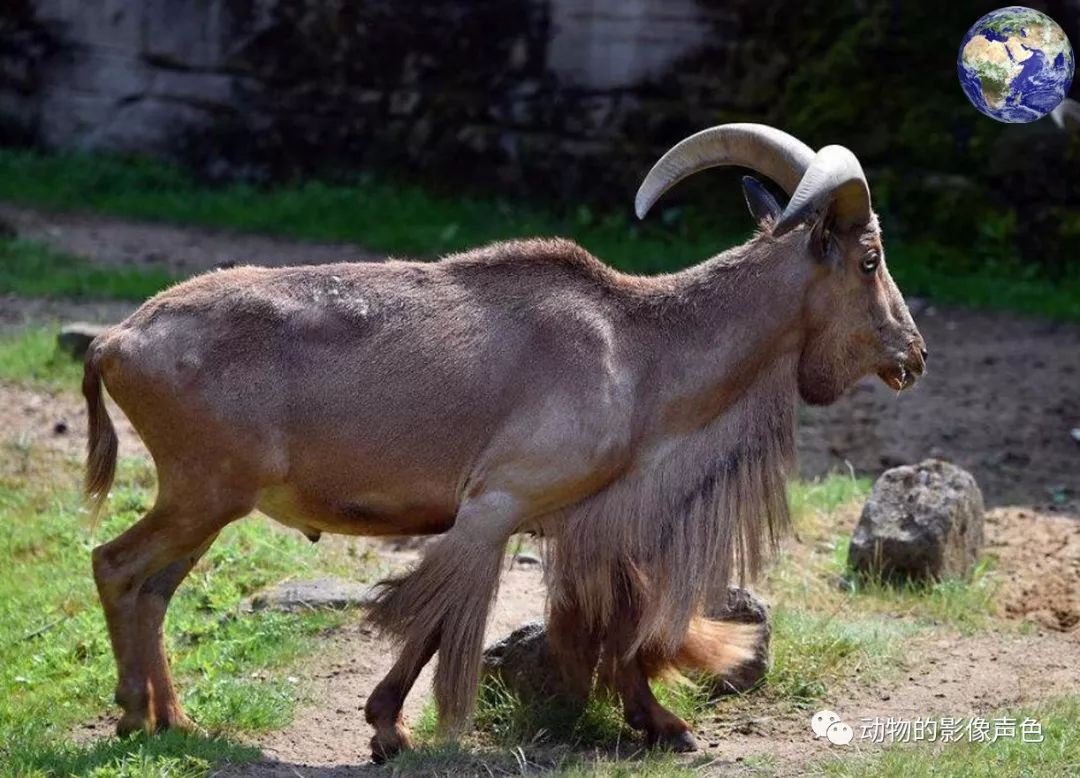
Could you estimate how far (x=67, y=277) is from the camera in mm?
12000

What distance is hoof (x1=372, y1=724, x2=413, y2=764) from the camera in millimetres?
5770

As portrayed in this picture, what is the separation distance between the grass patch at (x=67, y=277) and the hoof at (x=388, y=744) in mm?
6170

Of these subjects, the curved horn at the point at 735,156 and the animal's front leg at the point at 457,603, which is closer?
the animal's front leg at the point at 457,603

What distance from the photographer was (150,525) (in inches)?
228

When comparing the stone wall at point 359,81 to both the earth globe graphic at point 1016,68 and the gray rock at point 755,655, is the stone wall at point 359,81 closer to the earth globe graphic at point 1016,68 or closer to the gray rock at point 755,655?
the earth globe graphic at point 1016,68

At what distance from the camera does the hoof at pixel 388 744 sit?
18.9 ft

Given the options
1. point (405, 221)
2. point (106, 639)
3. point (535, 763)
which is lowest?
point (106, 639)

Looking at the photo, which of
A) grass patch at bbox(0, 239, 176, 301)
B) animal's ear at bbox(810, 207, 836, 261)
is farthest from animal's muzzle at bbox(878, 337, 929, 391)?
grass patch at bbox(0, 239, 176, 301)

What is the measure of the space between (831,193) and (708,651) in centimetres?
165

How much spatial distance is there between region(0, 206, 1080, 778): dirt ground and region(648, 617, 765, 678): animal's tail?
23 cm

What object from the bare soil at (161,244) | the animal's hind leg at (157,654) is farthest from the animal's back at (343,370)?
the bare soil at (161,244)

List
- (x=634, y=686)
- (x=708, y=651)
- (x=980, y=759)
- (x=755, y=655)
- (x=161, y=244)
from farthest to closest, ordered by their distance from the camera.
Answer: (x=161, y=244) < (x=755, y=655) < (x=708, y=651) < (x=634, y=686) < (x=980, y=759)

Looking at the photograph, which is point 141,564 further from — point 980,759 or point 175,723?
point 980,759

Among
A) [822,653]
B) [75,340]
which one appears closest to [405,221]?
[75,340]
